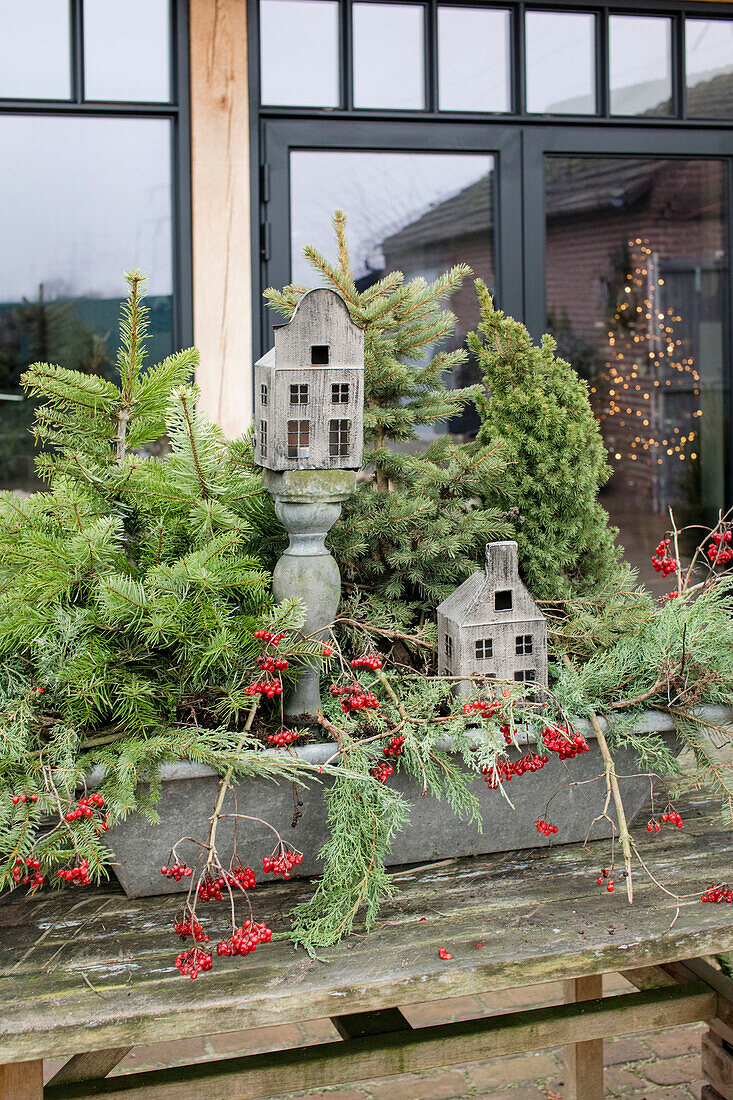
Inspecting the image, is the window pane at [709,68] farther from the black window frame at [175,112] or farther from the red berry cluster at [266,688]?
the red berry cluster at [266,688]

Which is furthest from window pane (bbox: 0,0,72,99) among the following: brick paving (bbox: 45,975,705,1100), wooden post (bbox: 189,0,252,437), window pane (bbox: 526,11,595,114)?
brick paving (bbox: 45,975,705,1100)

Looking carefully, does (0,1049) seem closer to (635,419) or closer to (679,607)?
(679,607)

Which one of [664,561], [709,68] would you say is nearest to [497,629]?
[664,561]

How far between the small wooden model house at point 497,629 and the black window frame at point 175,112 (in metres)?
2.29

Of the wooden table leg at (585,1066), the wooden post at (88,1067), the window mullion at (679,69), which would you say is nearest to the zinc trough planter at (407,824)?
the wooden post at (88,1067)

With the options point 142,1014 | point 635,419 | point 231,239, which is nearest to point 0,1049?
point 142,1014

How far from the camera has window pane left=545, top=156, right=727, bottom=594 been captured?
385cm

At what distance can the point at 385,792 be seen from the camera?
1.17m

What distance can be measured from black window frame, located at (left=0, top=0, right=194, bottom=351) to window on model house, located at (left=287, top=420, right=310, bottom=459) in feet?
A: 7.32

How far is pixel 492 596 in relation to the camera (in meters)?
1.31

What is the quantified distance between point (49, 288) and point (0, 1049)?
2.86 m

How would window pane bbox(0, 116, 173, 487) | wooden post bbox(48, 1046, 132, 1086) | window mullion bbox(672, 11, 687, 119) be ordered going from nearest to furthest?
wooden post bbox(48, 1046, 132, 1086), window pane bbox(0, 116, 173, 487), window mullion bbox(672, 11, 687, 119)

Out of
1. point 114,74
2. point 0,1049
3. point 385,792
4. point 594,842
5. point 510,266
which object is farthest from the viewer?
point 510,266

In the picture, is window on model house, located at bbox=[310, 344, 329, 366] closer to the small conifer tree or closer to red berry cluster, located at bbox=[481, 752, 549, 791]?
the small conifer tree
